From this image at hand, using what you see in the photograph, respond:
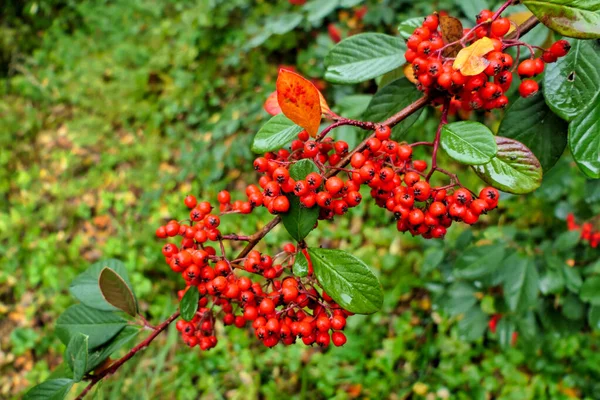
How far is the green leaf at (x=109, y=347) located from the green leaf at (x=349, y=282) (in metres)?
0.57

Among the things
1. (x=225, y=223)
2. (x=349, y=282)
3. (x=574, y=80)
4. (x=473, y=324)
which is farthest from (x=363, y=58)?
(x=225, y=223)

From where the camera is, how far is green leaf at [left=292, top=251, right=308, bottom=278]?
87 cm

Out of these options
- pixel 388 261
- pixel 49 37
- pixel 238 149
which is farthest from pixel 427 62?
pixel 49 37

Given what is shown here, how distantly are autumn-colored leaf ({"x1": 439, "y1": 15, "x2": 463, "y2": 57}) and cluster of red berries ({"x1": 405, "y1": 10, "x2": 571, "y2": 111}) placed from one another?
0.01 meters

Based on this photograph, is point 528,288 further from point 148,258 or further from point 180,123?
point 180,123

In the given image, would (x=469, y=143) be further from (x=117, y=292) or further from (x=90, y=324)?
(x=90, y=324)

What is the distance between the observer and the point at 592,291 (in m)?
1.70

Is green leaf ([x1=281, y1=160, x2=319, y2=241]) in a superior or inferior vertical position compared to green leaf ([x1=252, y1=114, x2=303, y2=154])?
inferior

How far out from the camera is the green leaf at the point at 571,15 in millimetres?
714

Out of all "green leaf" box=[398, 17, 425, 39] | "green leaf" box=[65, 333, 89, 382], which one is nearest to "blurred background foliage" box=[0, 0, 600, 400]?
"green leaf" box=[398, 17, 425, 39]

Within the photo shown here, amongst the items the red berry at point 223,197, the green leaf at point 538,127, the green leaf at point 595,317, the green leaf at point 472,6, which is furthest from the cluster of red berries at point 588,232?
the red berry at point 223,197

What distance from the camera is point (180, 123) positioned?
4.25 m

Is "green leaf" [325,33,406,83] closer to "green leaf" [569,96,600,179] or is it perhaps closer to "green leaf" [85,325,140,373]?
"green leaf" [569,96,600,179]

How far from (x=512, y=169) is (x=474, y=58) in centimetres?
21
